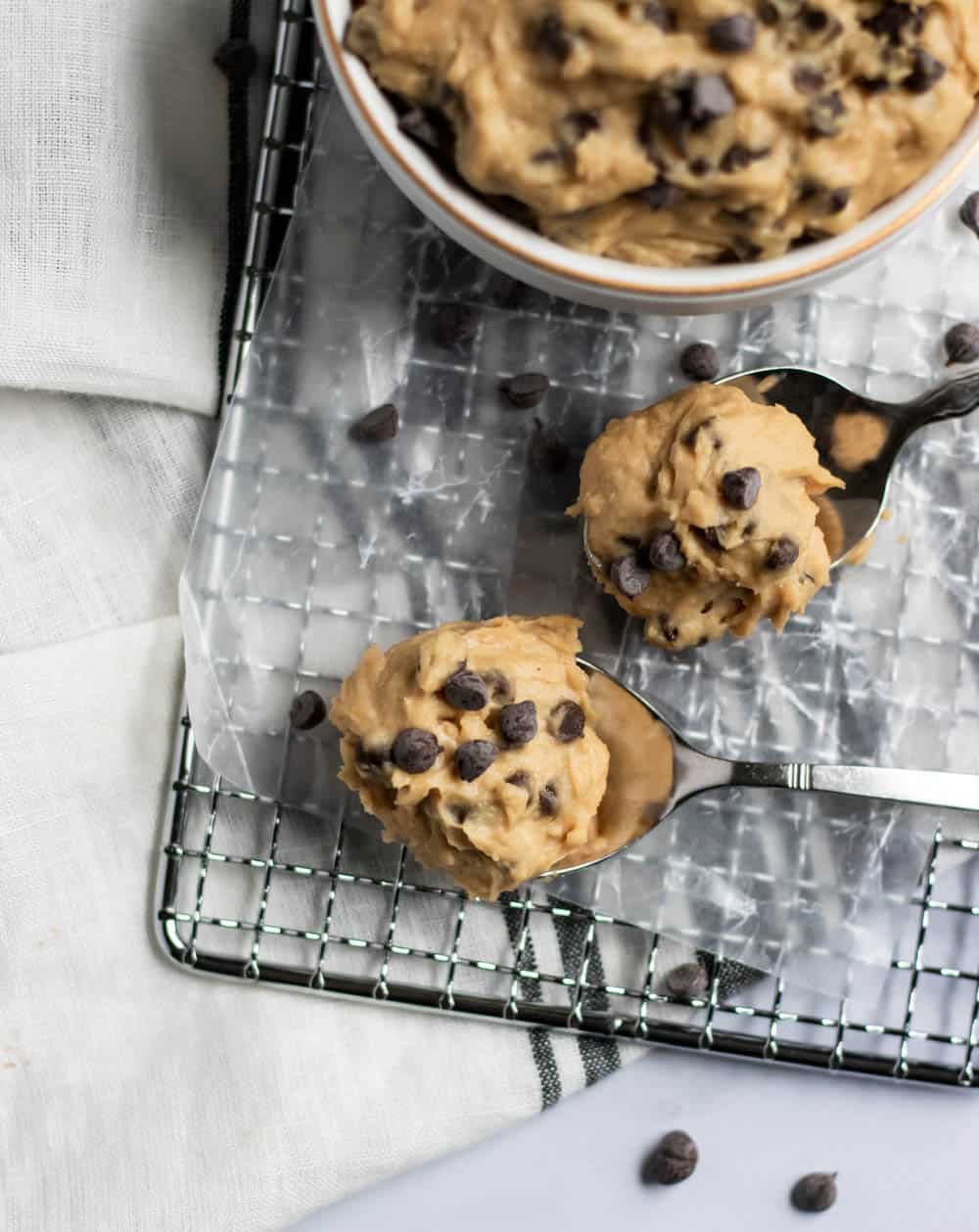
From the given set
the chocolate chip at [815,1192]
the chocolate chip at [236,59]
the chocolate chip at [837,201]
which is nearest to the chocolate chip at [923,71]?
the chocolate chip at [837,201]

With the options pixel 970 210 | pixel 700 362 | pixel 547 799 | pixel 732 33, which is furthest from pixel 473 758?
pixel 970 210

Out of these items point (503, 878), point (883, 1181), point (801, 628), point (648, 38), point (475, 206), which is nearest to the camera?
point (648, 38)

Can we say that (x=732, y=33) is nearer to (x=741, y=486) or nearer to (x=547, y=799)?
(x=741, y=486)

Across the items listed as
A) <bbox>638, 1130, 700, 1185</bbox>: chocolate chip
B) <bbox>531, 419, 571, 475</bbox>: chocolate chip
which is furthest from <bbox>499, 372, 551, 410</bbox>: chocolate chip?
<bbox>638, 1130, 700, 1185</bbox>: chocolate chip

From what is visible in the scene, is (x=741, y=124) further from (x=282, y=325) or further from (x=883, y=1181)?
(x=883, y=1181)

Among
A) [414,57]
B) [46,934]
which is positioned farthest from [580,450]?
[46,934]

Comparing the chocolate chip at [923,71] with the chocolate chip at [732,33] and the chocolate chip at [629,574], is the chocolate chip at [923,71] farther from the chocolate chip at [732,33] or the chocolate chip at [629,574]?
the chocolate chip at [629,574]
